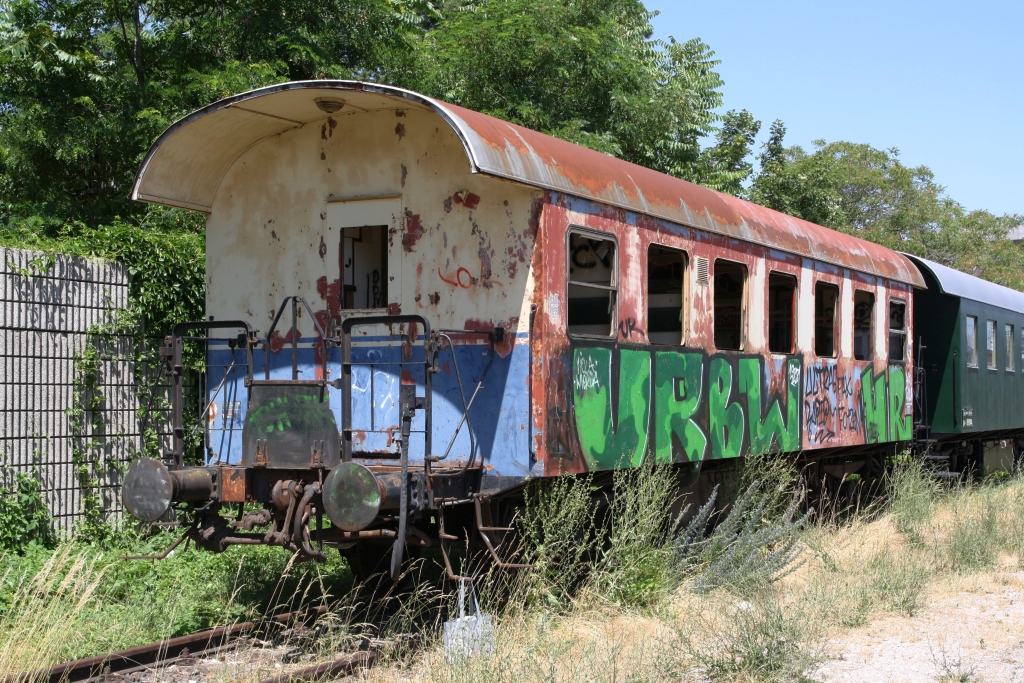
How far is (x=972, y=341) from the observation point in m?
14.1

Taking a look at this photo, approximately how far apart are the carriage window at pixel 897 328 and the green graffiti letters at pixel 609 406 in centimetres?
625

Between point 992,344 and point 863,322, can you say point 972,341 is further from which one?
point 863,322

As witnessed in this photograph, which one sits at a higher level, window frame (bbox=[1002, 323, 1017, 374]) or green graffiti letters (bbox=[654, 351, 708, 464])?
window frame (bbox=[1002, 323, 1017, 374])

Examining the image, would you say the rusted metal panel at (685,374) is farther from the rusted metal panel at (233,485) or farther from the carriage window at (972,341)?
the carriage window at (972,341)

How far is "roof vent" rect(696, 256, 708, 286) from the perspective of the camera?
27.0ft

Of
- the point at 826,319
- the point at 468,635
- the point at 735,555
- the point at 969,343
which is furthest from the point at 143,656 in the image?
the point at 969,343

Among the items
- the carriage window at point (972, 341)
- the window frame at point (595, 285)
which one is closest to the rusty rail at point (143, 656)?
the window frame at point (595, 285)

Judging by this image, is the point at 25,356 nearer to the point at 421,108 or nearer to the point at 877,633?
the point at 421,108

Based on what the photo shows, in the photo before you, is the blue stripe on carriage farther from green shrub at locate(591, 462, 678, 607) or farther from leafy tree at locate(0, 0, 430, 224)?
leafy tree at locate(0, 0, 430, 224)

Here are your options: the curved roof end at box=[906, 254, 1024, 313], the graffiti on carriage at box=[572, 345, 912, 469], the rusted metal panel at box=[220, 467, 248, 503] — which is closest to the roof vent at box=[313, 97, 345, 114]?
the graffiti on carriage at box=[572, 345, 912, 469]

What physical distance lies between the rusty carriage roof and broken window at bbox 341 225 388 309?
85 cm

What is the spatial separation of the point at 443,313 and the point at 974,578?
468 cm

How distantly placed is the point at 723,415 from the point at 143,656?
4808mm

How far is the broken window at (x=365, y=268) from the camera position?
7254 millimetres
